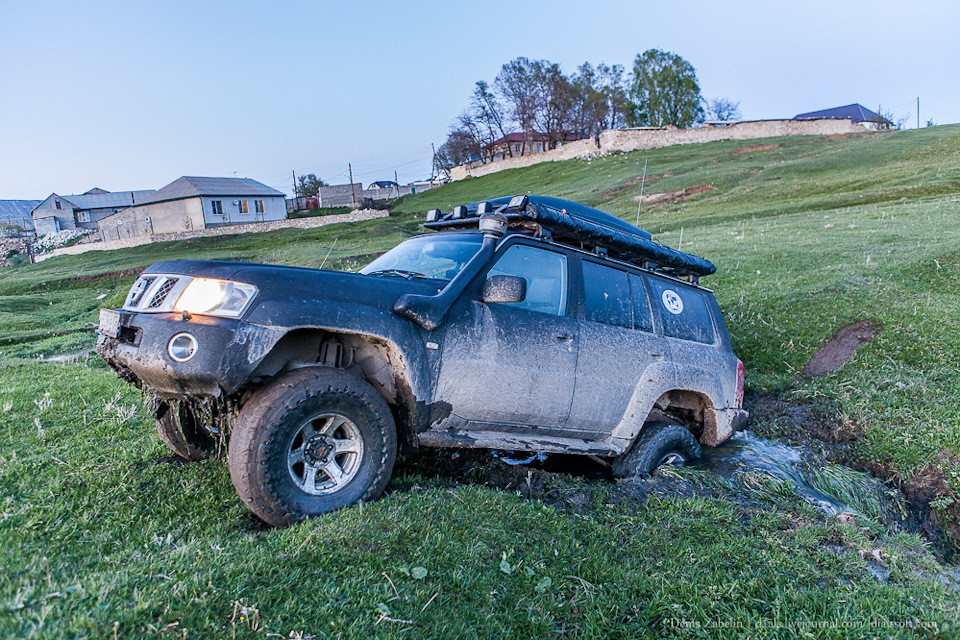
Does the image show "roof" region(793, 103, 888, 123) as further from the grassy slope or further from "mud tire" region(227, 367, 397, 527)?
"mud tire" region(227, 367, 397, 527)

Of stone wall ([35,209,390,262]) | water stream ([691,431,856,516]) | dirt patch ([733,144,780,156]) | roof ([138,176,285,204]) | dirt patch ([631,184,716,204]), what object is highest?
roof ([138,176,285,204])

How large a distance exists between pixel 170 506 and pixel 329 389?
1234 mm

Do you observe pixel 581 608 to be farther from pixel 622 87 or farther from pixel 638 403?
pixel 622 87

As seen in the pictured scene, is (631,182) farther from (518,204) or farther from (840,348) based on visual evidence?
(518,204)

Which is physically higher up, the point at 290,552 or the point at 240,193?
the point at 240,193

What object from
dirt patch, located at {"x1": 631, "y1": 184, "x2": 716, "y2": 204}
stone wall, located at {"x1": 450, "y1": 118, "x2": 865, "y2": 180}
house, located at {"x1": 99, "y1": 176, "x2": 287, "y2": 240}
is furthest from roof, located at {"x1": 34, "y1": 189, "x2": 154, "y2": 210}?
dirt patch, located at {"x1": 631, "y1": 184, "x2": 716, "y2": 204}

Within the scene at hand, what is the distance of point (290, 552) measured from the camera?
2.97 meters

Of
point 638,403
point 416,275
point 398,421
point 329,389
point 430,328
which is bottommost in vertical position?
point 638,403

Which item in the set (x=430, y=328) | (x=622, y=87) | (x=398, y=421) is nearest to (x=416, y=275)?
(x=430, y=328)

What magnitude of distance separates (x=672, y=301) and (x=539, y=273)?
1690 millimetres

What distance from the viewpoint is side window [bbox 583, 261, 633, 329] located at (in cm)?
486

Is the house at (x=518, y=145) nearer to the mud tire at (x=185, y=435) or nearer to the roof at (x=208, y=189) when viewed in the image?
the roof at (x=208, y=189)

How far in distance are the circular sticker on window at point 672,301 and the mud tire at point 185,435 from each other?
3.93m

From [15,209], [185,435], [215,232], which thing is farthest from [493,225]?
[15,209]
